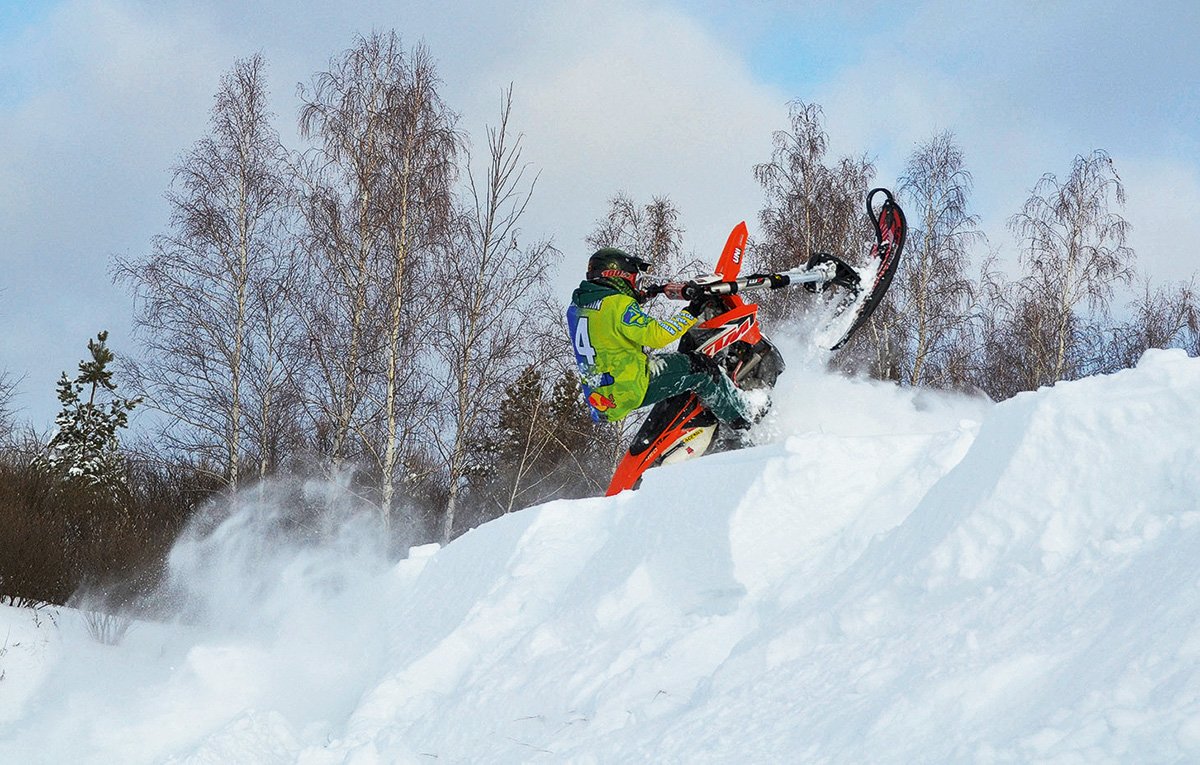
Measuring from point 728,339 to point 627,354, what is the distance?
0.84m

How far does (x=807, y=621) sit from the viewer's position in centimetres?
304

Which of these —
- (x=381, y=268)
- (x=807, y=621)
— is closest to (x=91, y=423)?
(x=381, y=268)

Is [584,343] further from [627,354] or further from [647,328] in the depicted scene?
[647,328]

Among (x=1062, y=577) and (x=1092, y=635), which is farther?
(x=1062, y=577)

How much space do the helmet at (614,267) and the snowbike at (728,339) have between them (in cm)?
22

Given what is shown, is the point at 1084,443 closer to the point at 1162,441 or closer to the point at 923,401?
the point at 1162,441

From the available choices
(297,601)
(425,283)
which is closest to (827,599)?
(297,601)

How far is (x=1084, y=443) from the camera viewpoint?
291 centimetres

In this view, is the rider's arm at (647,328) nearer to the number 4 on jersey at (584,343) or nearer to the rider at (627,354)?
the rider at (627,354)

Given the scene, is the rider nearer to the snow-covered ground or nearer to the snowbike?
the snowbike

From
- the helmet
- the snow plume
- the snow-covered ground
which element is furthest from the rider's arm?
the snow plume

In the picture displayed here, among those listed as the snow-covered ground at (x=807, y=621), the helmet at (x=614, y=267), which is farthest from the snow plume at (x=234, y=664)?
the helmet at (x=614, y=267)

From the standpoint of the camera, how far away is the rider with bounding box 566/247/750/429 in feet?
20.8

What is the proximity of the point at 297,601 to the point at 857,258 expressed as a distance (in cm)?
1502
